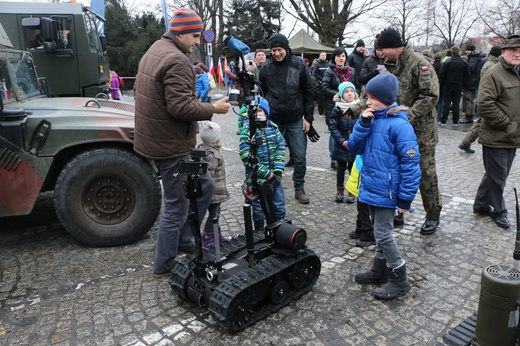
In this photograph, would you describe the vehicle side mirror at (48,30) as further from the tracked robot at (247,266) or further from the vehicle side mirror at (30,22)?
the tracked robot at (247,266)

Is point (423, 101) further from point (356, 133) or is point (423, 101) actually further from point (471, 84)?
point (471, 84)

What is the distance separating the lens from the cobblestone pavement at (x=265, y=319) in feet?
9.44

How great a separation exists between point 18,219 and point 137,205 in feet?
6.45

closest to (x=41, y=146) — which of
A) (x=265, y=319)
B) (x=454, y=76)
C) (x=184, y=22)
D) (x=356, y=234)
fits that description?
(x=184, y=22)

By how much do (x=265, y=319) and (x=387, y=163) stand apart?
4.73 feet

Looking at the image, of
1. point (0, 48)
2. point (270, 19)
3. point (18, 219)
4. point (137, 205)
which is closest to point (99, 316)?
point (137, 205)

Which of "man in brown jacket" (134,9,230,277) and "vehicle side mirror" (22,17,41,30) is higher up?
"vehicle side mirror" (22,17,41,30)

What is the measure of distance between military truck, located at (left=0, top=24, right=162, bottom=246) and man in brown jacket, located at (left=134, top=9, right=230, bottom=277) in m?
0.73

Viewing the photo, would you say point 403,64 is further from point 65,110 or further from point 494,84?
point 65,110

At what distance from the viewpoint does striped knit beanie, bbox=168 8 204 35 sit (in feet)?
10.9

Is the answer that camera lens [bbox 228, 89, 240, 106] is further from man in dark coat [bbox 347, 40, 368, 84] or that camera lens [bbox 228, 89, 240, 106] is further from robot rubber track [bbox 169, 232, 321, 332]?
man in dark coat [bbox 347, 40, 368, 84]

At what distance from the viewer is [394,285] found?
10.7 ft

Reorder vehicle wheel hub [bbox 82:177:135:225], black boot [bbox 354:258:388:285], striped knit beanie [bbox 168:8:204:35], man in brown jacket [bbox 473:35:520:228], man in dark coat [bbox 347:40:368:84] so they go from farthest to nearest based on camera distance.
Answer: man in dark coat [bbox 347:40:368:84]
man in brown jacket [bbox 473:35:520:228]
vehicle wheel hub [bbox 82:177:135:225]
black boot [bbox 354:258:388:285]
striped knit beanie [bbox 168:8:204:35]

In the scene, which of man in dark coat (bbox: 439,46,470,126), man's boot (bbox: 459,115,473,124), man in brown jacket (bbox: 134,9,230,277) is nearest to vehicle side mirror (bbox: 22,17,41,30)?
man in brown jacket (bbox: 134,9,230,277)
